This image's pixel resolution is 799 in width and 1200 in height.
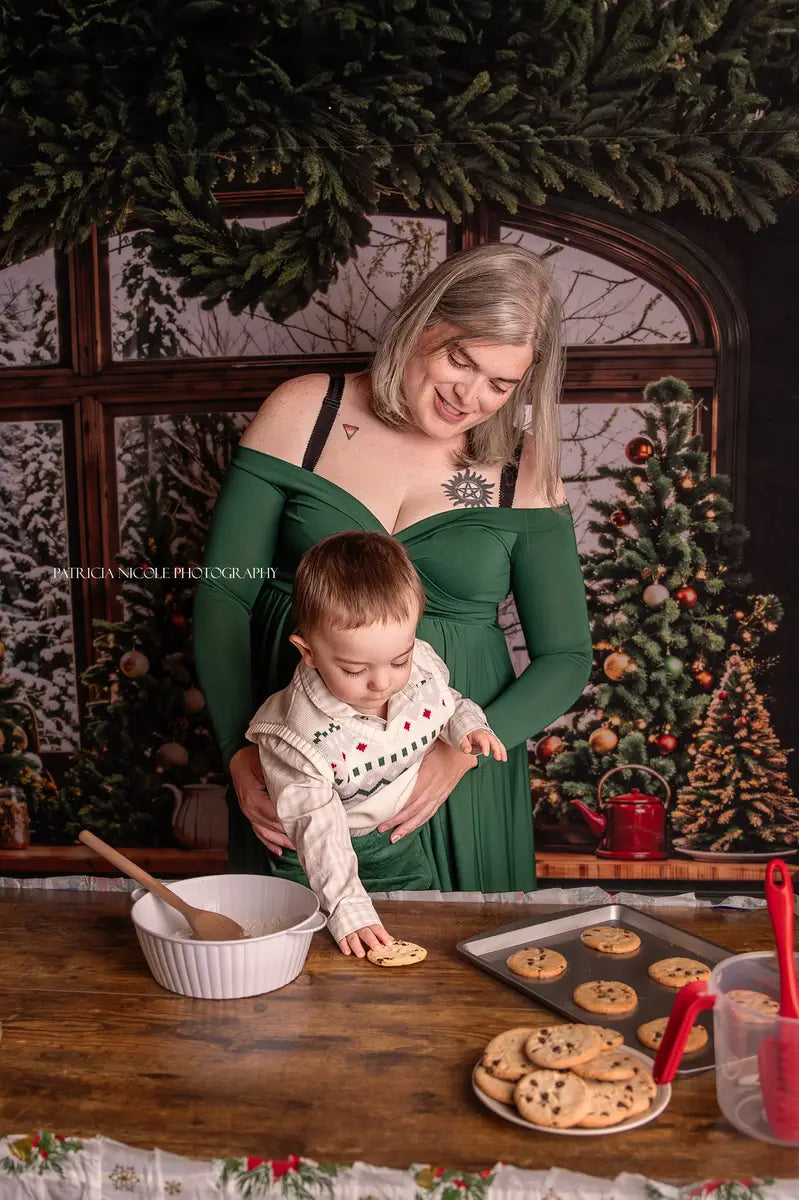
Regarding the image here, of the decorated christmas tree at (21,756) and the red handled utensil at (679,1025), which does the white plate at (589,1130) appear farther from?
the decorated christmas tree at (21,756)

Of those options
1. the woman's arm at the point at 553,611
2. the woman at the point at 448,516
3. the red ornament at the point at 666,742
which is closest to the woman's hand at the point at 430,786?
the woman at the point at 448,516

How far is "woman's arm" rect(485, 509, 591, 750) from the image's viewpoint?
219 centimetres

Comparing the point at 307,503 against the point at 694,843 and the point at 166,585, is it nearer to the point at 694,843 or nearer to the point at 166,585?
the point at 166,585

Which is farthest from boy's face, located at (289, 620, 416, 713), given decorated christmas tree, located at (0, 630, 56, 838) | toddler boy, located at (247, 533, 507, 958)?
decorated christmas tree, located at (0, 630, 56, 838)

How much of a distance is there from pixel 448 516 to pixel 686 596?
33.6 inches

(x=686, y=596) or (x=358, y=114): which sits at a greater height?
(x=358, y=114)

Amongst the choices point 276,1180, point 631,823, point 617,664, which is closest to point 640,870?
point 631,823

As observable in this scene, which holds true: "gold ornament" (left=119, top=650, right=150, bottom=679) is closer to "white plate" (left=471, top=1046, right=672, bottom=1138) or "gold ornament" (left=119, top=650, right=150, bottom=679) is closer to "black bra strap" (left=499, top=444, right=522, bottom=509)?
"black bra strap" (left=499, top=444, right=522, bottom=509)

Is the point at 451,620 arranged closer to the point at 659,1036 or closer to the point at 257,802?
the point at 257,802

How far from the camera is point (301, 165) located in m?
2.60

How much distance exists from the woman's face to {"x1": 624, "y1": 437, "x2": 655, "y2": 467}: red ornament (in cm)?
72

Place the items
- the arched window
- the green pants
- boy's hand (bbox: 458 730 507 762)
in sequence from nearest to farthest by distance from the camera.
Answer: boy's hand (bbox: 458 730 507 762) → the green pants → the arched window

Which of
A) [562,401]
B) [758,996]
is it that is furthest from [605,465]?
[758,996]

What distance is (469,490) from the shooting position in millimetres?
2197
